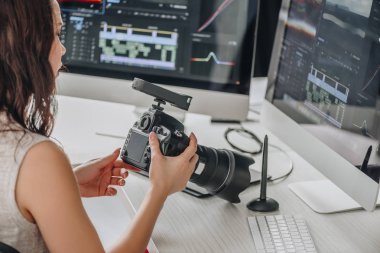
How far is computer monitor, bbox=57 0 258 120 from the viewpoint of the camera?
142 centimetres

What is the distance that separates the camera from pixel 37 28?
2.99ft

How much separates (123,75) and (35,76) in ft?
1.87

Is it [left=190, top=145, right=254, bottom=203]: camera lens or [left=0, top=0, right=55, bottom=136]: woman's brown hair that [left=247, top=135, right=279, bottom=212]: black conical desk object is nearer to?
[left=190, top=145, right=254, bottom=203]: camera lens

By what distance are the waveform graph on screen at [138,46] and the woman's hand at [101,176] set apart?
13.9 inches

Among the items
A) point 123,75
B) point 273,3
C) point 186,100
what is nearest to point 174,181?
point 186,100

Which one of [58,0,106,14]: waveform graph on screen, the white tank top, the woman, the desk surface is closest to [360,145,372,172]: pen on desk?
the desk surface

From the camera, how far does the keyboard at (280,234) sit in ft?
3.36

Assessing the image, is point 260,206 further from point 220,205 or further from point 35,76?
point 35,76

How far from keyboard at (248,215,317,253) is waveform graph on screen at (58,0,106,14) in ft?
2.22

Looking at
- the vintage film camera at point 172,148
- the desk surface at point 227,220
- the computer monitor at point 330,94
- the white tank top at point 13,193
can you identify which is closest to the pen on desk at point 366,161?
the computer monitor at point 330,94

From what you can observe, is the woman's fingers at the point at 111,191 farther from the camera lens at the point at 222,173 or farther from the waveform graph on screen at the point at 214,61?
the waveform graph on screen at the point at 214,61

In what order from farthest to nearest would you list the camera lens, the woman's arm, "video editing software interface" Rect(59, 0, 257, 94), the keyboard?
"video editing software interface" Rect(59, 0, 257, 94) < the camera lens < the keyboard < the woman's arm

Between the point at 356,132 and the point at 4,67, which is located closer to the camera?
the point at 4,67

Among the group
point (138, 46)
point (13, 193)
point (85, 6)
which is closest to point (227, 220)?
point (13, 193)
